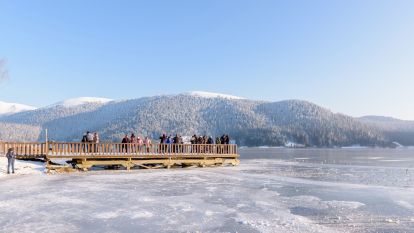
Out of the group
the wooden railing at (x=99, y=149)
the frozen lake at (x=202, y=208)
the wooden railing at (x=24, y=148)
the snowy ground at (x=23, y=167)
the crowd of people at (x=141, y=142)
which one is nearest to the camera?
the frozen lake at (x=202, y=208)

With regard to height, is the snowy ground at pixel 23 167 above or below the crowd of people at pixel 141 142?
below

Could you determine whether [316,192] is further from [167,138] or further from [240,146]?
[240,146]

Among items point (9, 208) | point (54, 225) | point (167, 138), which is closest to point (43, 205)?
point (9, 208)

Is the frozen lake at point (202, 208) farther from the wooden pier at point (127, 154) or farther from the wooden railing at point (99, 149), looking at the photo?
the wooden pier at point (127, 154)

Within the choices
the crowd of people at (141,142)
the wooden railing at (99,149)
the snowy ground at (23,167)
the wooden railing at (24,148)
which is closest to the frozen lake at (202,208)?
the snowy ground at (23,167)

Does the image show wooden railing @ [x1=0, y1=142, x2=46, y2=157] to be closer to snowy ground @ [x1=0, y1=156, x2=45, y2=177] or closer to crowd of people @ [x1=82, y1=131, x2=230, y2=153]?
snowy ground @ [x1=0, y1=156, x2=45, y2=177]

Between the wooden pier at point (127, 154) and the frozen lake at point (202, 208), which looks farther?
the wooden pier at point (127, 154)

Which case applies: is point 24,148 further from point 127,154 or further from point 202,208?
point 202,208

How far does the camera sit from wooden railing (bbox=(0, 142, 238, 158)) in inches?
1021

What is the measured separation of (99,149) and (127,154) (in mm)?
2111

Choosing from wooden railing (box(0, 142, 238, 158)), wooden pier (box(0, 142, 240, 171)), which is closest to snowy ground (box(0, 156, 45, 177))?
wooden pier (box(0, 142, 240, 171))

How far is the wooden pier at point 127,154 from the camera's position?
26031mm

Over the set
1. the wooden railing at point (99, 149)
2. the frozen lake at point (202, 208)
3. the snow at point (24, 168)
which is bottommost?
the frozen lake at point (202, 208)

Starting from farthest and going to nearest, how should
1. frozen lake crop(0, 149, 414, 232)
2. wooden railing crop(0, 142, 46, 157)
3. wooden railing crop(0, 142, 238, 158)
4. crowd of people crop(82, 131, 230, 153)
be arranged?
crowd of people crop(82, 131, 230, 153) → wooden railing crop(0, 142, 46, 157) → wooden railing crop(0, 142, 238, 158) → frozen lake crop(0, 149, 414, 232)
